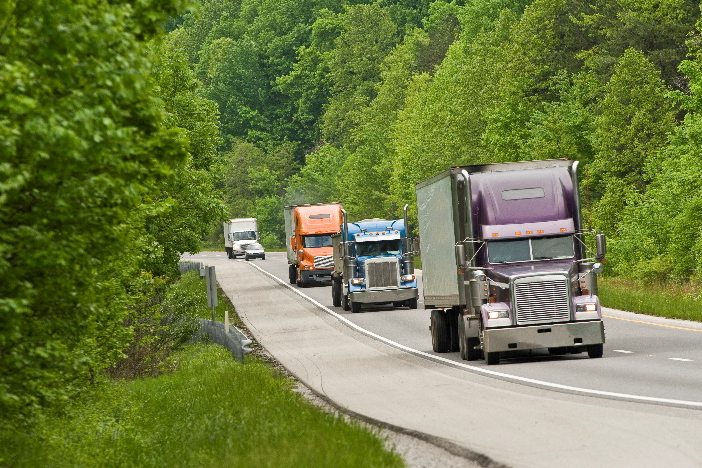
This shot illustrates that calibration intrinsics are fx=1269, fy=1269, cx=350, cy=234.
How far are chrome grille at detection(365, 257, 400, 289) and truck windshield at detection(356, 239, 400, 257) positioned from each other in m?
0.42

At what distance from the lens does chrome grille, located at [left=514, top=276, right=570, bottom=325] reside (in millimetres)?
21859

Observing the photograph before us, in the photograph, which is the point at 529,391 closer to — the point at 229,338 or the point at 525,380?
the point at 525,380

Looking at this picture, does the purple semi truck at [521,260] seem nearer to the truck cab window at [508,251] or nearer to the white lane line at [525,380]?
the truck cab window at [508,251]

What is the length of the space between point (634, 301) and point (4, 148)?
95.8 feet

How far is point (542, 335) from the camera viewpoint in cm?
2192

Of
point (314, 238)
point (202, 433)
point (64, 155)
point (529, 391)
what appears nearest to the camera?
point (64, 155)

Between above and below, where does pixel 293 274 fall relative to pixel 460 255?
above

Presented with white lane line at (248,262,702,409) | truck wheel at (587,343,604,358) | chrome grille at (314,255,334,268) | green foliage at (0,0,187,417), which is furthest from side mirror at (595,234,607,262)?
chrome grille at (314,255,334,268)

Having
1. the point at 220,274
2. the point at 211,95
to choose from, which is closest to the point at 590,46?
the point at 220,274

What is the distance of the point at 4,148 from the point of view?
827 centimetres

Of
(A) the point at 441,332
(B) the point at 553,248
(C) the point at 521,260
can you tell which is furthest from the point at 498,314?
(A) the point at 441,332

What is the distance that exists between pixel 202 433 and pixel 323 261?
133ft

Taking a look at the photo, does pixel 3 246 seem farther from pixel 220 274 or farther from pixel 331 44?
pixel 331 44

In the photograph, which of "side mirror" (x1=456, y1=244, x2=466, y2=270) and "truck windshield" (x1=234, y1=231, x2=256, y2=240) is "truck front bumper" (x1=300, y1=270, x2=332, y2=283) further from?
"truck windshield" (x1=234, y1=231, x2=256, y2=240)
